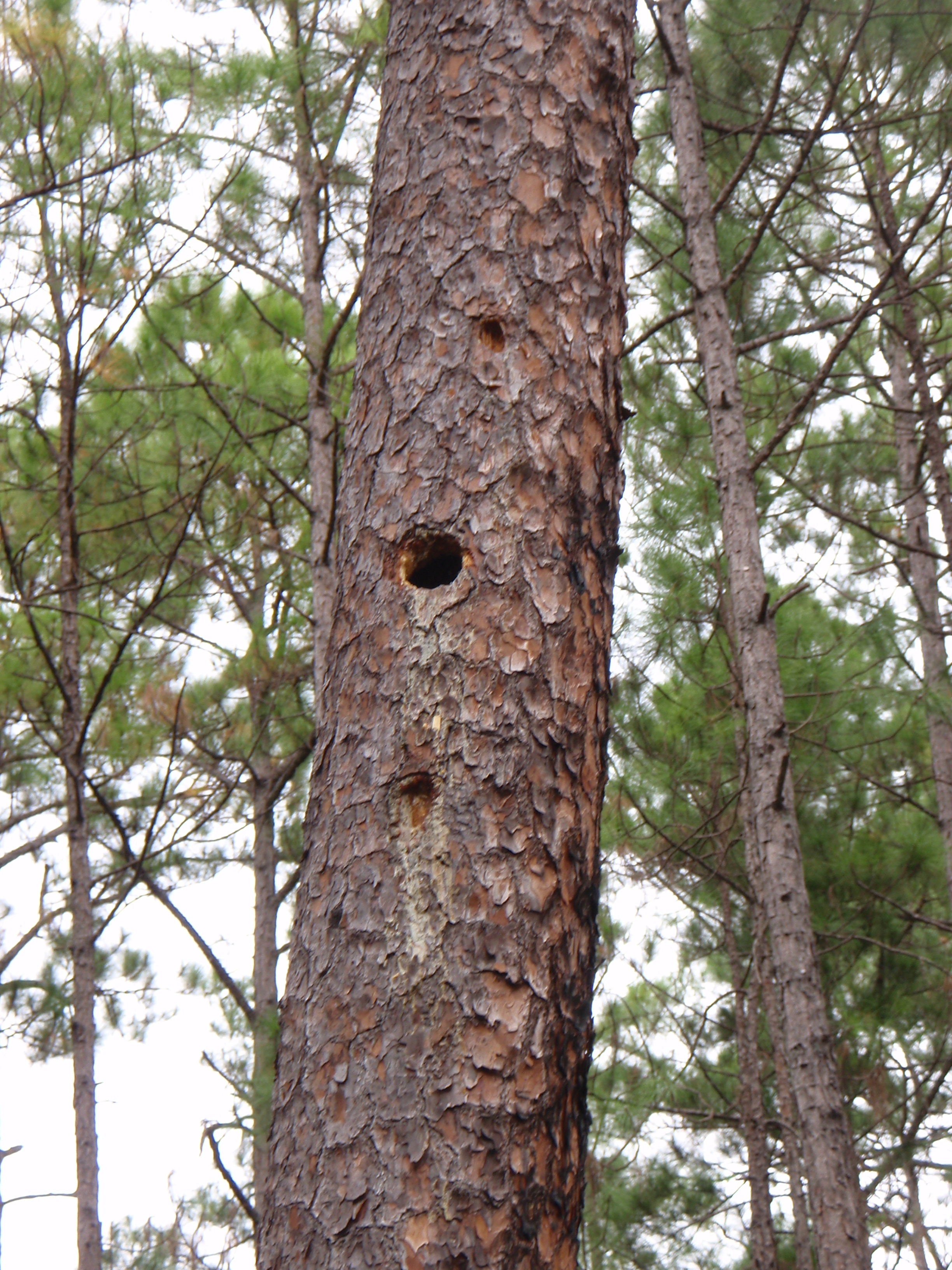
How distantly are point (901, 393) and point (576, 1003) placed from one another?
7.97 metres

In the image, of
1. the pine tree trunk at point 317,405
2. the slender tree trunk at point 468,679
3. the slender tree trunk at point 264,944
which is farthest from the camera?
the pine tree trunk at point 317,405

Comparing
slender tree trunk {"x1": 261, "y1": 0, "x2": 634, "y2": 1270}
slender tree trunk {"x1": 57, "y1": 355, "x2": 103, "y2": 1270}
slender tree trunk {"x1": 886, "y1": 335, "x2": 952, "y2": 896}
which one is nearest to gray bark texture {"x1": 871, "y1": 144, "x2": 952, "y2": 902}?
slender tree trunk {"x1": 886, "y1": 335, "x2": 952, "y2": 896}

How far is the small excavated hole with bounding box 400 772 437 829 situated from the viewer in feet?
4.86

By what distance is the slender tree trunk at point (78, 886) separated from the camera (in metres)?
4.44

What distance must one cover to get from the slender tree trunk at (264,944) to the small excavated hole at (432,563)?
298cm

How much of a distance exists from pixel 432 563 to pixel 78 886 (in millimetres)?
3562

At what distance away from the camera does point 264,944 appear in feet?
21.3

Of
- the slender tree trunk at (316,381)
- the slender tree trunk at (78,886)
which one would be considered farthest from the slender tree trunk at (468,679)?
the slender tree trunk at (78,886)

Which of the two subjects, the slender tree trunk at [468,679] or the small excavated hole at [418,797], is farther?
the small excavated hole at [418,797]

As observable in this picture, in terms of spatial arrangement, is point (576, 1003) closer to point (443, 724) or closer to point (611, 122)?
point (443, 724)

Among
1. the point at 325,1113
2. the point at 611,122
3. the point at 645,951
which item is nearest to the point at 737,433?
the point at 611,122

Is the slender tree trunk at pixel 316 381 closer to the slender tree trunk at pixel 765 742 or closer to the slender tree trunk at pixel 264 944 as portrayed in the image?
the slender tree trunk at pixel 264 944

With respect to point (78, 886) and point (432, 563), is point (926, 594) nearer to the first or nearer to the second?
point (78, 886)

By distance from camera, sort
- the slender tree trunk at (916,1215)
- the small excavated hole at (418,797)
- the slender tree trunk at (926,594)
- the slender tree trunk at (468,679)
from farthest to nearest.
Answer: the slender tree trunk at (916,1215) → the slender tree trunk at (926,594) → the small excavated hole at (418,797) → the slender tree trunk at (468,679)
